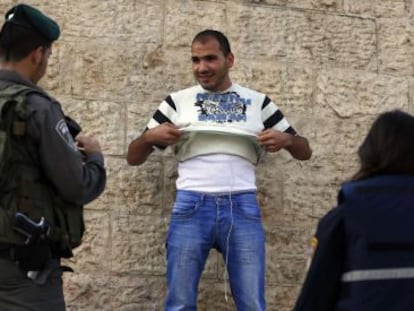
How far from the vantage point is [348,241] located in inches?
112

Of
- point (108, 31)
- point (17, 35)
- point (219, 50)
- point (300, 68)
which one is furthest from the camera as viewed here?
point (300, 68)

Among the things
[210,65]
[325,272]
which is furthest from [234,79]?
[325,272]

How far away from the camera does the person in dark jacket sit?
2.80 m

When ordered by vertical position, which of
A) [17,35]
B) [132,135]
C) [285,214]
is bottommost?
[285,214]

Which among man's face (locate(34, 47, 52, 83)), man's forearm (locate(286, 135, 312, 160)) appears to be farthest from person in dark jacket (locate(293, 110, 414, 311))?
man's forearm (locate(286, 135, 312, 160))

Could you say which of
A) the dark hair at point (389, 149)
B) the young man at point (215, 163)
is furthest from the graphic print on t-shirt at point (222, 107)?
the dark hair at point (389, 149)

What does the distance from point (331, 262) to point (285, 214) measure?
10.0 ft

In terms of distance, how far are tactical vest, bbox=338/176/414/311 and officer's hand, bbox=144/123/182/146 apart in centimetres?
232

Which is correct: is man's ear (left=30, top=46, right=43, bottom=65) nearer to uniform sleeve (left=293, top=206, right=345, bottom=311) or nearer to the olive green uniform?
the olive green uniform

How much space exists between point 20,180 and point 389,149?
1.46m

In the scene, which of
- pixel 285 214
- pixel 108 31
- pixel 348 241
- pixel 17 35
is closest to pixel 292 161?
pixel 285 214

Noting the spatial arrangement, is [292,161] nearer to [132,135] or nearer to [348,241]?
[132,135]

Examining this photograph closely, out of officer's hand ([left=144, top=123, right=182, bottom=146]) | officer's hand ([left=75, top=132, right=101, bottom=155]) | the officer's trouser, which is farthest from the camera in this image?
officer's hand ([left=144, top=123, right=182, bottom=146])

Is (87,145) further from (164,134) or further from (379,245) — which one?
(379,245)
